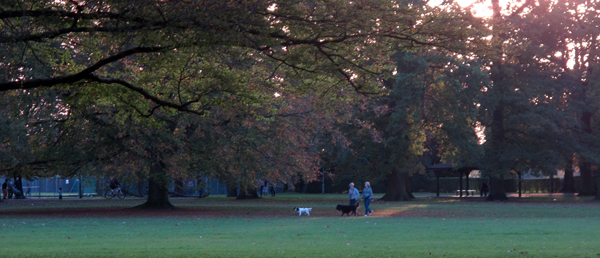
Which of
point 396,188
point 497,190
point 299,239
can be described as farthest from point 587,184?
point 299,239

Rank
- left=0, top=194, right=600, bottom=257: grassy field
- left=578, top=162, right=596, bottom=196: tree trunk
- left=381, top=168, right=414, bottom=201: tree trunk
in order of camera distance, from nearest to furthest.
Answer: left=0, top=194, right=600, bottom=257: grassy field → left=381, top=168, right=414, bottom=201: tree trunk → left=578, top=162, right=596, bottom=196: tree trunk

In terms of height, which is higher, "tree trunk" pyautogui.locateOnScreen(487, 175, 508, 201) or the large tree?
the large tree

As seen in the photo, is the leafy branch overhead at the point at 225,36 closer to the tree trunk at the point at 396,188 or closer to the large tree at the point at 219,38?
the large tree at the point at 219,38

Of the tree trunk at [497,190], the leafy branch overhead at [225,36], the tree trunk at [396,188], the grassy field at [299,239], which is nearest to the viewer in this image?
the leafy branch overhead at [225,36]

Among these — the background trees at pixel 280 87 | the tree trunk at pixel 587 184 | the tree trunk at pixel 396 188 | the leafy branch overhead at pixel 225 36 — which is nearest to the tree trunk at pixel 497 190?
the background trees at pixel 280 87

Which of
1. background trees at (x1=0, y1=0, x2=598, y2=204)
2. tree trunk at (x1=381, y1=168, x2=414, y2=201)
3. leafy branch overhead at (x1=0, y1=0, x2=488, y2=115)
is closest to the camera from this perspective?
leafy branch overhead at (x1=0, y1=0, x2=488, y2=115)

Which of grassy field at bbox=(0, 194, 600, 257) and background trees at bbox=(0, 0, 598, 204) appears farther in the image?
grassy field at bbox=(0, 194, 600, 257)

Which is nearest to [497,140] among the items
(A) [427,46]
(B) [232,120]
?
(B) [232,120]

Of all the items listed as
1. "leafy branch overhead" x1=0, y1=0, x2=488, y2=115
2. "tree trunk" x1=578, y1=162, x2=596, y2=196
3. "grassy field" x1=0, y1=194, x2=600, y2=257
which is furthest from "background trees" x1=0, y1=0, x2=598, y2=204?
"tree trunk" x1=578, y1=162, x2=596, y2=196

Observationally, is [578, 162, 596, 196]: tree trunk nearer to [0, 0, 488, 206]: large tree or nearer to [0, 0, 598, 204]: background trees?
[0, 0, 598, 204]: background trees

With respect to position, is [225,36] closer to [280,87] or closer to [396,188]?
[280,87]

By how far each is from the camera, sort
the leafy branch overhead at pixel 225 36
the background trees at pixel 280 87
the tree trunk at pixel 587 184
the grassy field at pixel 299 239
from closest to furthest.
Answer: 1. the leafy branch overhead at pixel 225 36
2. the background trees at pixel 280 87
3. the grassy field at pixel 299 239
4. the tree trunk at pixel 587 184

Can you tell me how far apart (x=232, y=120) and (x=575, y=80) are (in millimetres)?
25519

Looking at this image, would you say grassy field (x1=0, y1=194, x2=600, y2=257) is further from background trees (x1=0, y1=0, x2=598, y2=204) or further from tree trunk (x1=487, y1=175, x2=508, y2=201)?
tree trunk (x1=487, y1=175, x2=508, y2=201)
